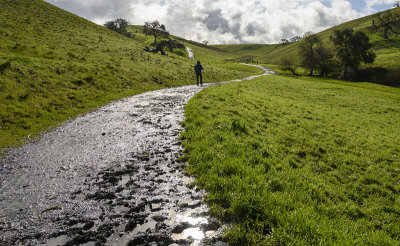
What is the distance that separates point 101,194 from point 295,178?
21.7 feet

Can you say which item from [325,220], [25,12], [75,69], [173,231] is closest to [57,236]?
[173,231]

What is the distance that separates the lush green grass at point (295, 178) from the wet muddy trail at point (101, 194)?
0.82 metres

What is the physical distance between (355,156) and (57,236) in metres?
13.1

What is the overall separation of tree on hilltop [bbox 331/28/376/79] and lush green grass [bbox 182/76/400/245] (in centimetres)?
6977

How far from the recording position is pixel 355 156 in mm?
10156

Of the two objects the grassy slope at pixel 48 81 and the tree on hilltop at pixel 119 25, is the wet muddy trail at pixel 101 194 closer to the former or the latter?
the grassy slope at pixel 48 81

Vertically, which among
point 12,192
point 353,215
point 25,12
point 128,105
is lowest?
point 353,215

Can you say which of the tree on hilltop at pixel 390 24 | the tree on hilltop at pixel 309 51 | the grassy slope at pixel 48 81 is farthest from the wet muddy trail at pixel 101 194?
the tree on hilltop at pixel 390 24

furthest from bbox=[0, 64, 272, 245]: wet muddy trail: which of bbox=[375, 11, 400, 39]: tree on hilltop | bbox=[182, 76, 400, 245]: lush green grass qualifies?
bbox=[375, 11, 400, 39]: tree on hilltop

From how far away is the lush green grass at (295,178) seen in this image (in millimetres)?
4332

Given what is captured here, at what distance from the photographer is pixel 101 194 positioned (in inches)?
232

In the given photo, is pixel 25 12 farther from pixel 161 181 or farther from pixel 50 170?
pixel 161 181

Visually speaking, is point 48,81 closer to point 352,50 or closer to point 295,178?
point 295,178

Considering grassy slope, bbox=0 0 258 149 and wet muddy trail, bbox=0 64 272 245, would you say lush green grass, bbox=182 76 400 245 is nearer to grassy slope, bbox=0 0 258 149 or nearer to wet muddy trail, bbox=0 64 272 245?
wet muddy trail, bbox=0 64 272 245
